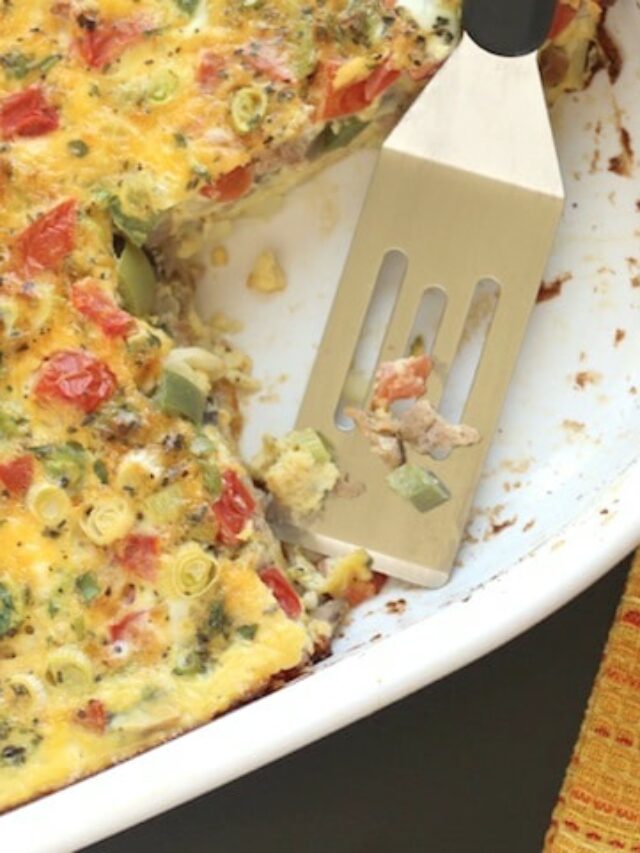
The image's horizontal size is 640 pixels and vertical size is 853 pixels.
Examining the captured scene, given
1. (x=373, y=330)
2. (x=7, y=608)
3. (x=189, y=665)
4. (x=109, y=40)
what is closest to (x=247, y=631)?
(x=189, y=665)

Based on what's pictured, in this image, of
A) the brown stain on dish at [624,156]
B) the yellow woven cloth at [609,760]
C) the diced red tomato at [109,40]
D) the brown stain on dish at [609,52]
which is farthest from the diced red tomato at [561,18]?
the yellow woven cloth at [609,760]

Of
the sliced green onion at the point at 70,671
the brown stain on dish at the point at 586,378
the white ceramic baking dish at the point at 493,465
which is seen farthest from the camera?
the brown stain on dish at the point at 586,378

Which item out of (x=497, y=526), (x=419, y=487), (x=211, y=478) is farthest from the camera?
(x=497, y=526)

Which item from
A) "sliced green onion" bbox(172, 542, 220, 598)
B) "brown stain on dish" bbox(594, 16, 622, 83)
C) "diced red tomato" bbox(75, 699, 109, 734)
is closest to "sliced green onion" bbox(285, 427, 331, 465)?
"sliced green onion" bbox(172, 542, 220, 598)

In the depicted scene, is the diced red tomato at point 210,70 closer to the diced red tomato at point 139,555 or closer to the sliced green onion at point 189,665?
the diced red tomato at point 139,555

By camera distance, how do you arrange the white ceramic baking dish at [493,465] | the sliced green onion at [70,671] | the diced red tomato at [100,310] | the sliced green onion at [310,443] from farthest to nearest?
the sliced green onion at [310,443]
the diced red tomato at [100,310]
the sliced green onion at [70,671]
the white ceramic baking dish at [493,465]

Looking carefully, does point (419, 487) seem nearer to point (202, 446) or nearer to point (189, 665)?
point (202, 446)
